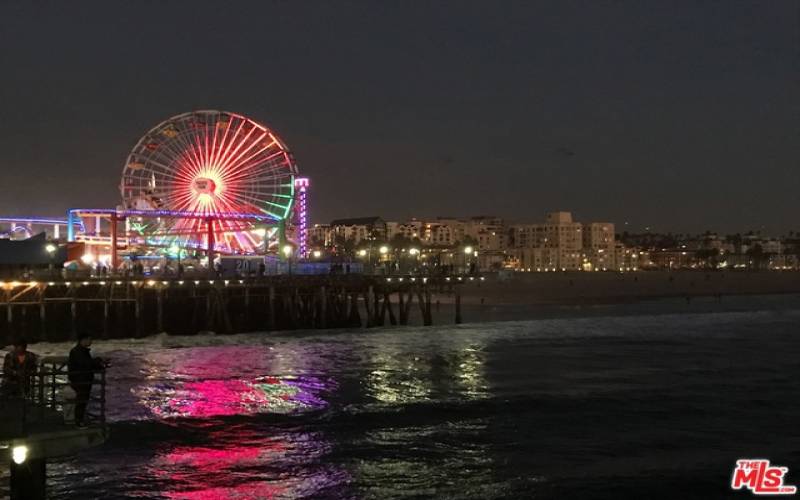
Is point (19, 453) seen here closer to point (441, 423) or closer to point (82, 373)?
point (82, 373)

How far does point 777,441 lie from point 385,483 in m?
8.99

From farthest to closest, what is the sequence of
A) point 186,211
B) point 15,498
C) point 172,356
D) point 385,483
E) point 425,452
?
point 186,211
point 172,356
point 425,452
point 385,483
point 15,498

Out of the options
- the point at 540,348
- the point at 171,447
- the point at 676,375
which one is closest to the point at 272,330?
the point at 540,348

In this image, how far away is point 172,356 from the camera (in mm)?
35469

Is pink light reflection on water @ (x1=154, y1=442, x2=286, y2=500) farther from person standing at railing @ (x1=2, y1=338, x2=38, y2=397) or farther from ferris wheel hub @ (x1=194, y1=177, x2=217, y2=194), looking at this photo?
ferris wheel hub @ (x1=194, y1=177, x2=217, y2=194)

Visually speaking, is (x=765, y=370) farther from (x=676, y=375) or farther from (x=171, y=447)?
(x=171, y=447)

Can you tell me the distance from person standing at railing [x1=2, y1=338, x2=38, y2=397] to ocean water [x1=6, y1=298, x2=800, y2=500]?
213 centimetres

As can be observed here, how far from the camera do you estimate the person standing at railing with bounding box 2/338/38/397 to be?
12.1 metres

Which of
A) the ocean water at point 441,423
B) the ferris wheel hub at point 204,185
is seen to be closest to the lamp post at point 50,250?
the ferris wheel hub at point 204,185

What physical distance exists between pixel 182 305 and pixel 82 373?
40.1 m

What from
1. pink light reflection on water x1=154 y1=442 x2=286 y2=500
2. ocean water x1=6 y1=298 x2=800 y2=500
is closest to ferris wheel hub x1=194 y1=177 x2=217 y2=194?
ocean water x1=6 y1=298 x2=800 y2=500

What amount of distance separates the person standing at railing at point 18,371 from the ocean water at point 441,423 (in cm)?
213

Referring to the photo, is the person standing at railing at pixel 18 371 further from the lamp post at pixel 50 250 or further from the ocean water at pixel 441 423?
the lamp post at pixel 50 250

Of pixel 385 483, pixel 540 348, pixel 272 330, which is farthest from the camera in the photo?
pixel 272 330
